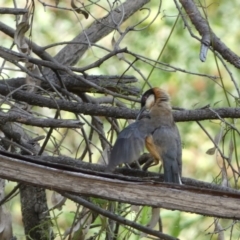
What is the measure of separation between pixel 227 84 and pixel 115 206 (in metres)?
2.78

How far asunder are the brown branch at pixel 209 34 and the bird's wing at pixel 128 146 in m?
0.43

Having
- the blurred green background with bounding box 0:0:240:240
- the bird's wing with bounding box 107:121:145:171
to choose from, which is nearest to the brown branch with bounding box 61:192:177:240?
the bird's wing with bounding box 107:121:145:171

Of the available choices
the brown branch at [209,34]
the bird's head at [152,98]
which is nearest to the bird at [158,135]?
the bird's head at [152,98]

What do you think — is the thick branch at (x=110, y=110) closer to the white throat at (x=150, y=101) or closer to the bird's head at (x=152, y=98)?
the bird's head at (x=152, y=98)

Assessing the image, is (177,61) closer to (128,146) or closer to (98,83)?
(98,83)

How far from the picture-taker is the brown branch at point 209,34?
2109 mm

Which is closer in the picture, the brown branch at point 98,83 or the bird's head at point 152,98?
the bird's head at point 152,98

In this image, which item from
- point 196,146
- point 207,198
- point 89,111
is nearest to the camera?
point 207,198

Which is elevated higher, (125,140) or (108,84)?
(108,84)

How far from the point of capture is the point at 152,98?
2.91 metres

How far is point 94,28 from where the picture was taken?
329 cm

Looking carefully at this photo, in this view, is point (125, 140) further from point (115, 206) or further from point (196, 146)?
point (196, 146)

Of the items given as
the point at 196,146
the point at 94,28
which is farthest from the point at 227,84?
the point at 94,28

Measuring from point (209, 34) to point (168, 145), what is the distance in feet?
2.35
